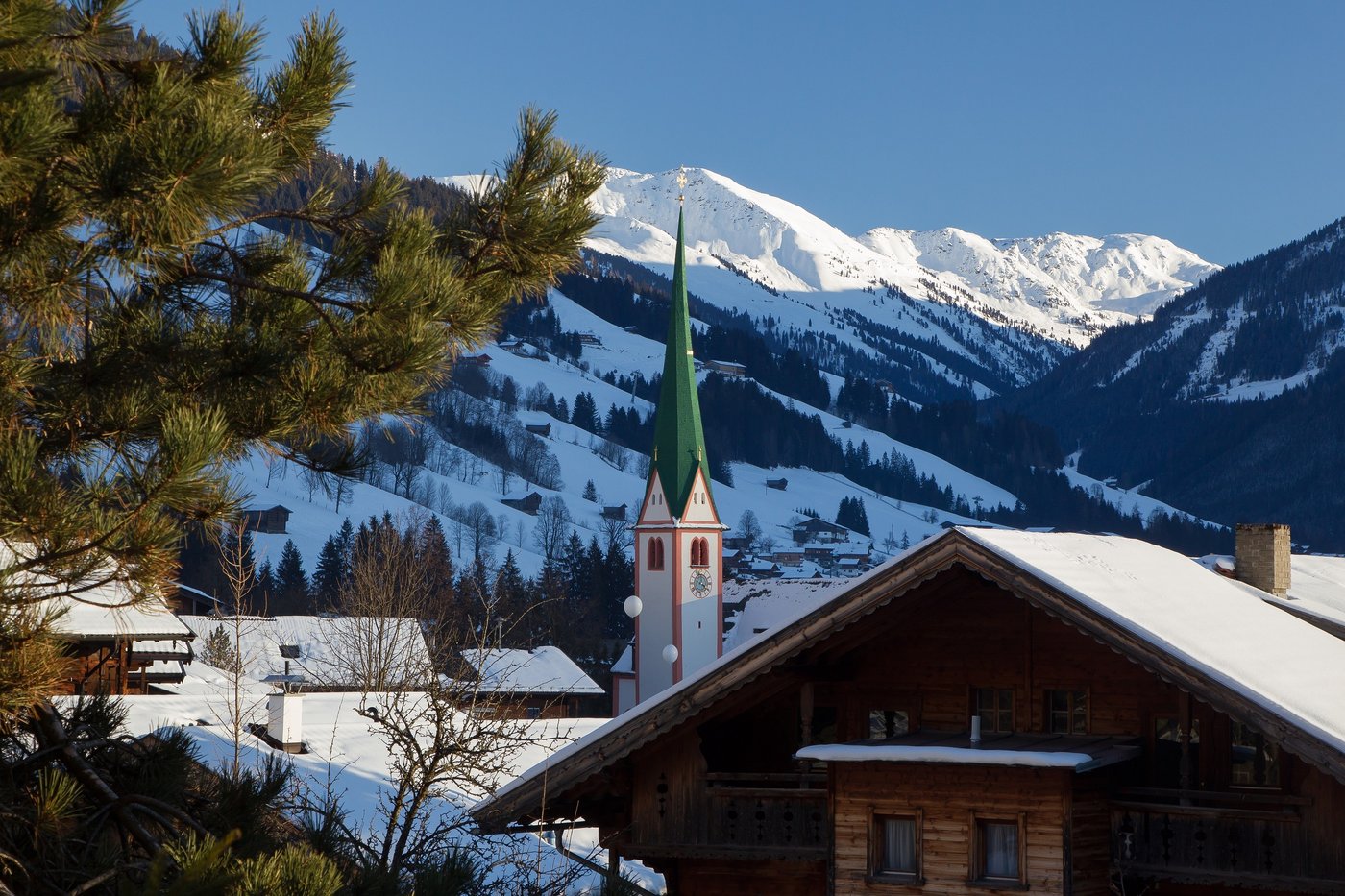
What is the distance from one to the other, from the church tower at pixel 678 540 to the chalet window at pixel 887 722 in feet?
175

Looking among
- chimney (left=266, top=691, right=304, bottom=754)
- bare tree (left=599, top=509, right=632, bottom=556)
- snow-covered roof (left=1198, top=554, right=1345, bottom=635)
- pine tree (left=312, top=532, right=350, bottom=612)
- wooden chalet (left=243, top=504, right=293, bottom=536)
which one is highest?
bare tree (left=599, top=509, right=632, bottom=556)

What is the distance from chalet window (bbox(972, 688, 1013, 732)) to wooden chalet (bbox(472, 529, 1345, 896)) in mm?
19

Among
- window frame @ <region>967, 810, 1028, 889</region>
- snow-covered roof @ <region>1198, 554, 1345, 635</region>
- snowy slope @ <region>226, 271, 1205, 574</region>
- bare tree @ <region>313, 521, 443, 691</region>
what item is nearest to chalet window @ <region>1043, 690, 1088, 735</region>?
window frame @ <region>967, 810, 1028, 889</region>

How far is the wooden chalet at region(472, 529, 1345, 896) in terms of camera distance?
10.6 metres

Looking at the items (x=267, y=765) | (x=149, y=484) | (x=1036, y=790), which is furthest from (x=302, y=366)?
(x=1036, y=790)

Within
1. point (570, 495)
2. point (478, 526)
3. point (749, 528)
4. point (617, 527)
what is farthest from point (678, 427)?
point (749, 528)

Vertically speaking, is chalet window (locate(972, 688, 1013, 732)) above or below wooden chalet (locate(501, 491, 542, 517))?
below

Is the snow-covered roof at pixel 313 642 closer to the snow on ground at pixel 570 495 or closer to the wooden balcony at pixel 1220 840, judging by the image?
the snow on ground at pixel 570 495

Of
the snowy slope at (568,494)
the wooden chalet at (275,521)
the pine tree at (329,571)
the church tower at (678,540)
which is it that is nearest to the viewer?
the church tower at (678,540)

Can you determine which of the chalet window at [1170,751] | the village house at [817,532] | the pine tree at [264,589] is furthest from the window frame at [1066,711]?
the village house at [817,532]

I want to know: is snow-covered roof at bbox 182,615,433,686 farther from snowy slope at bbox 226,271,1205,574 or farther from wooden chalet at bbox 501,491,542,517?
wooden chalet at bbox 501,491,542,517

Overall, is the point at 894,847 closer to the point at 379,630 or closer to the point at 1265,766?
the point at 1265,766

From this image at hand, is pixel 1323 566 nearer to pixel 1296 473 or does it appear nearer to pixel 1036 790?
pixel 1036 790

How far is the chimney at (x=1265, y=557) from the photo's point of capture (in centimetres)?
2205
